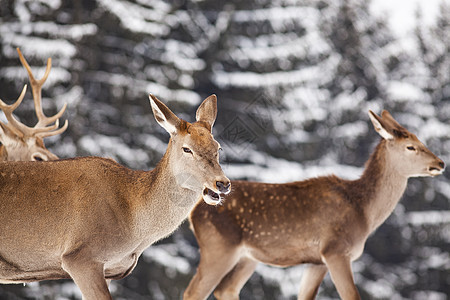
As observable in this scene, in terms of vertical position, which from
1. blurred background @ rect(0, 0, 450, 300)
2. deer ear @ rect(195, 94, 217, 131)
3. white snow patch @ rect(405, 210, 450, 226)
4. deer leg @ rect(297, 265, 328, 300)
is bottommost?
white snow patch @ rect(405, 210, 450, 226)

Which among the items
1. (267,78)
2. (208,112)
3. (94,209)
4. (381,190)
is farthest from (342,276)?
(267,78)

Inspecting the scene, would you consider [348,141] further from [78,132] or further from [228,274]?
[228,274]

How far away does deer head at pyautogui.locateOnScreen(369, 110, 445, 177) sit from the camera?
5.42 m

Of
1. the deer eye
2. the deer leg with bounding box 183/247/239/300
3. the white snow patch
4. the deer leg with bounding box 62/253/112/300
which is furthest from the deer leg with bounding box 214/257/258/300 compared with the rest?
the white snow patch

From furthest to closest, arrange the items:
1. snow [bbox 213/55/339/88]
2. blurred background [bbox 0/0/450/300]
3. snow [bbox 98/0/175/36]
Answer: snow [bbox 213/55/339/88]
snow [bbox 98/0/175/36]
blurred background [bbox 0/0/450/300]

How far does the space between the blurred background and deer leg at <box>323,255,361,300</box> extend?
5.48 m

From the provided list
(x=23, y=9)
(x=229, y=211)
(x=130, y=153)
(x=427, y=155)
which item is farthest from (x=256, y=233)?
(x=23, y=9)

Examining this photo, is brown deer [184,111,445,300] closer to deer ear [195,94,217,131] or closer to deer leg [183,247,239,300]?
deer leg [183,247,239,300]

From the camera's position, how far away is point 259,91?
1202 cm

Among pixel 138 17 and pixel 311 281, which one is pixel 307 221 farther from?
pixel 138 17

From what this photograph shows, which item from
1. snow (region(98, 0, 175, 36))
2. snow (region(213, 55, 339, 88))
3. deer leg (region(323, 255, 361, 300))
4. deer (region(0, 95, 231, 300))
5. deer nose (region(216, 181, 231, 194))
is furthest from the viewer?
snow (region(213, 55, 339, 88))

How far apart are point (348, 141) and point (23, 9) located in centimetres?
617

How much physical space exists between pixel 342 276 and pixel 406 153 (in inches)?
47.3

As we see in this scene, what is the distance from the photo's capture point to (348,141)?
39.5ft
